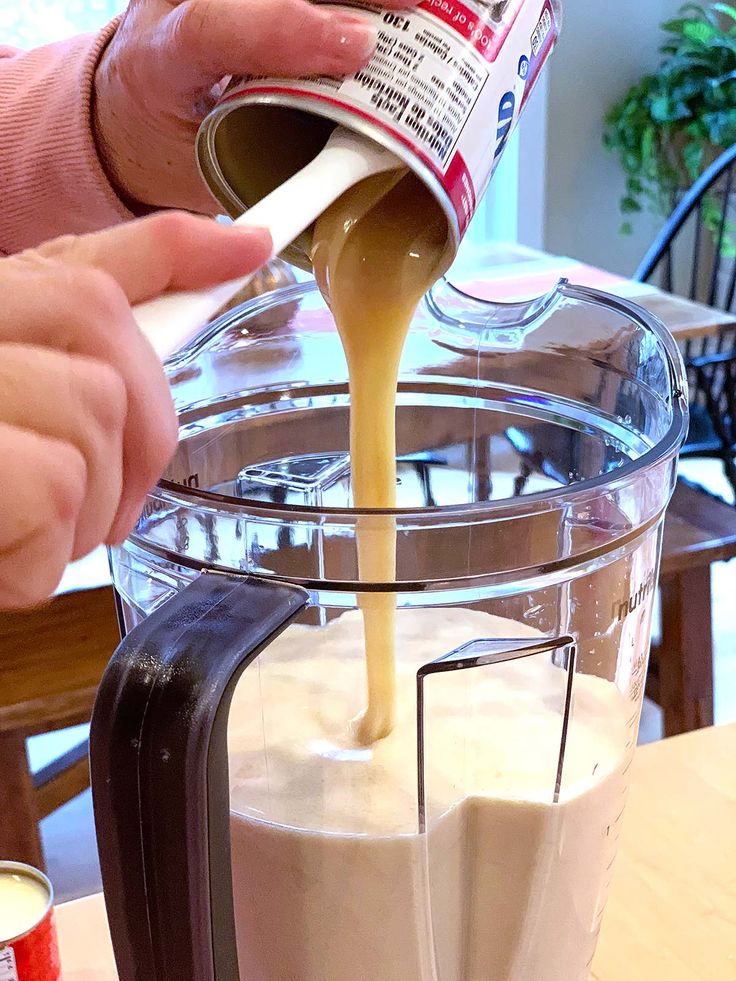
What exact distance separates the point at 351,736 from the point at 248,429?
8.2 inches

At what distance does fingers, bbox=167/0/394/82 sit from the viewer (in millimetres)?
406

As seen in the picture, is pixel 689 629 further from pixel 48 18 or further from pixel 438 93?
pixel 48 18

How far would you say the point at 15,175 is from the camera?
0.74 m

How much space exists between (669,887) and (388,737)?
0.25 m

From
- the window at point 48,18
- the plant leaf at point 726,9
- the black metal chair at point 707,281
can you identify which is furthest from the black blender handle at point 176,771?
the plant leaf at point 726,9

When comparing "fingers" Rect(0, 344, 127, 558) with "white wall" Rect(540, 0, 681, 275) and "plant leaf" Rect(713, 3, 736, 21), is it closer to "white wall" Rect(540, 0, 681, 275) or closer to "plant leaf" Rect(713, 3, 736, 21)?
"white wall" Rect(540, 0, 681, 275)

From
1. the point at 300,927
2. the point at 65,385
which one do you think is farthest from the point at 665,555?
the point at 65,385

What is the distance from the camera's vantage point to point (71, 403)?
0.81ft

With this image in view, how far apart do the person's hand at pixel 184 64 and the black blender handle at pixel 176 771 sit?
0.20 metres

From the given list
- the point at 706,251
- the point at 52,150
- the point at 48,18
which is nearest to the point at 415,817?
the point at 52,150

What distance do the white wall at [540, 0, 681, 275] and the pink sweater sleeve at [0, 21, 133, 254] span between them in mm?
2239

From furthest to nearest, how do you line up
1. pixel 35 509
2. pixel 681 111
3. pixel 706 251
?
1. pixel 706 251
2. pixel 681 111
3. pixel 35 509

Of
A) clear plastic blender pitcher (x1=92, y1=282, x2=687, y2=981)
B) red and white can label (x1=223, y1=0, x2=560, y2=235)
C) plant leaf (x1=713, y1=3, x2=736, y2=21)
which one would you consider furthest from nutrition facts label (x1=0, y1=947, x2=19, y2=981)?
plant leaf (x1=713, y1=3, x2=736, y2=21)

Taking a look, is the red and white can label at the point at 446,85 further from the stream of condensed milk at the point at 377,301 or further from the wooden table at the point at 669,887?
the wooden table at the point at 669,887
